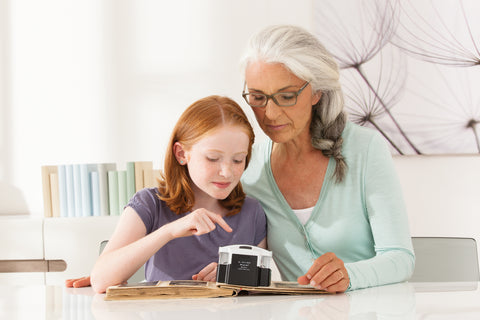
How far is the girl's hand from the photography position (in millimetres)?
1193

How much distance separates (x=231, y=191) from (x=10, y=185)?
2.16m

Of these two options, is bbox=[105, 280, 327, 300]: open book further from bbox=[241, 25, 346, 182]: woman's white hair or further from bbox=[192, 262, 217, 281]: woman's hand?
bbox=[241, 25, 346, 182]: woman's white hair

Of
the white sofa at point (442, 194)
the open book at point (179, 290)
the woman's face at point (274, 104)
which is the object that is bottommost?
the white sofa at point (442, 194)

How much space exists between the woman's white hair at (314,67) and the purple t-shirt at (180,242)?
33 centimetres

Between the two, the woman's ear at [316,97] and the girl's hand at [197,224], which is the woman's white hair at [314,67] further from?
the girl's hand at [197,224]

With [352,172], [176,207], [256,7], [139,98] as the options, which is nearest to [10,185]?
[139,98]

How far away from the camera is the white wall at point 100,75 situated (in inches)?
128

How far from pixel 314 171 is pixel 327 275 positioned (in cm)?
58

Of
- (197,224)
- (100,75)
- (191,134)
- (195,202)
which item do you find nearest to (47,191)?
(100,75)

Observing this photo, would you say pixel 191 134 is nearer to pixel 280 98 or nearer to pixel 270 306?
pixel 280 98

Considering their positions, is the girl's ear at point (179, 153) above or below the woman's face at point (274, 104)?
below

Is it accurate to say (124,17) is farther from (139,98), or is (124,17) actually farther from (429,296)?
(429,296)

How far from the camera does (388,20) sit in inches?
121

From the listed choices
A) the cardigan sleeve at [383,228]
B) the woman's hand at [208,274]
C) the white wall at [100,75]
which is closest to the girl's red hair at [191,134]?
the woman's hand at [208,274]
